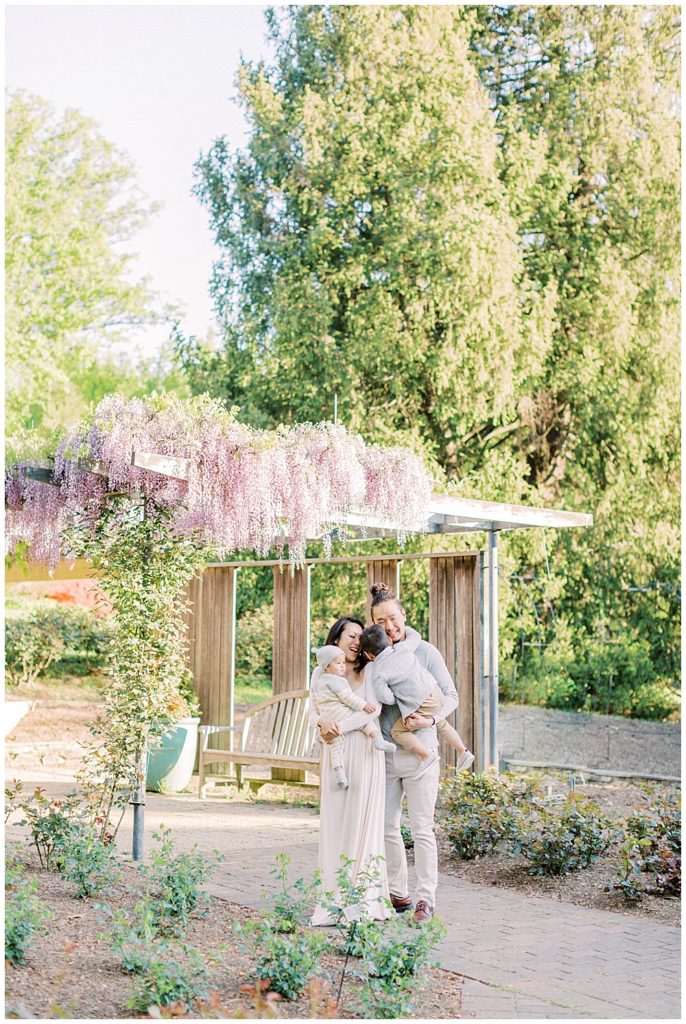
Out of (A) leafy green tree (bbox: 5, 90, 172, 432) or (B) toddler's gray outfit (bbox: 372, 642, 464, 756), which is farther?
(A) leafy green tree (bbox: 5, 90, 172, 432)

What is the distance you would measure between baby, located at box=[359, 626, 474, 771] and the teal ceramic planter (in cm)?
450

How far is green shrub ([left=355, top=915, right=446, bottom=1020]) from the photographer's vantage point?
3613mm

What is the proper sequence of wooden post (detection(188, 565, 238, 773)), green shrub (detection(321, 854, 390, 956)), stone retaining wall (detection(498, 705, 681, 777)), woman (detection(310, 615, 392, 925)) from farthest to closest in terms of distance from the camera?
stone retaining wall (detection(498, 705, 681, 777))
wooden post (detection(188, 565, 238, 773))
woman (detection(310, 615, 392, 925))
green shrub (detection(321, 854, 390, 956))

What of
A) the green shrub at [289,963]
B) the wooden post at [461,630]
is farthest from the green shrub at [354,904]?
the wooden post at [461,630]

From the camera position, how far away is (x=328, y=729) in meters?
4.96

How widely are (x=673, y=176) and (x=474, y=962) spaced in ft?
41.5

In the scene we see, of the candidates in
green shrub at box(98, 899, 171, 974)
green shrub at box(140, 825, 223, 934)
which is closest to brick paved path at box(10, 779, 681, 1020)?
green shrub at box(140, 825, 223, 934)

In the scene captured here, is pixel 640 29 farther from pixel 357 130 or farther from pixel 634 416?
pixel 634 416

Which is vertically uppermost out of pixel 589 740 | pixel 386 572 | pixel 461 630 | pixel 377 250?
pixel 377 250

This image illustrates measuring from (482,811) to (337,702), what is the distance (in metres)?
1.91

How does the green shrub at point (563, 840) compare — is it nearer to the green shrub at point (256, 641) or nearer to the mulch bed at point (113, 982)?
the mulch bed at point (113, 982)

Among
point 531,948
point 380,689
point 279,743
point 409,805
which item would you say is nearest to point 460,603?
point 279,743

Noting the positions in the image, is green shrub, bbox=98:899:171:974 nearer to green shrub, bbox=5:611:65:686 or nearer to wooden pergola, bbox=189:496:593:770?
wooden pergola, bbox=189:496:593:770

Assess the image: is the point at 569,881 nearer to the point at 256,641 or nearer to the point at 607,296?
the point at 607,296
